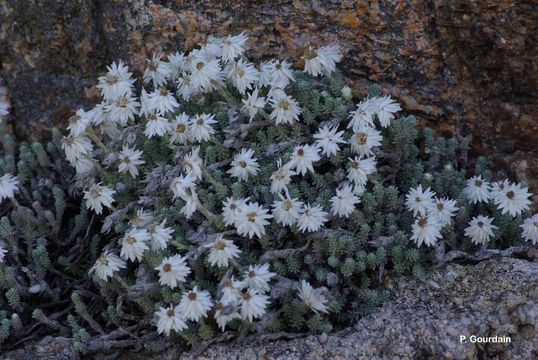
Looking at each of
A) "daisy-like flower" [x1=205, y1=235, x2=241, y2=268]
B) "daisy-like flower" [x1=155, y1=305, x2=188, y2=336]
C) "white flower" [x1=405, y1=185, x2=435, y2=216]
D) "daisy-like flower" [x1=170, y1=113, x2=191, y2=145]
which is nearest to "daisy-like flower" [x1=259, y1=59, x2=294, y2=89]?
"daisy-like flower" [x1=170, y1=113, x2=191, y2=145]

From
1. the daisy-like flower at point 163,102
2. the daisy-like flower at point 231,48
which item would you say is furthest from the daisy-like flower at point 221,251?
the daisy-like flower at point 231,48

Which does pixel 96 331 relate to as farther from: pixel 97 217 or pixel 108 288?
pixel 97 217

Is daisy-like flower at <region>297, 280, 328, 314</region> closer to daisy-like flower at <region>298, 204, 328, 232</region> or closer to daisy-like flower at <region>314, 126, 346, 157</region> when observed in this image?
daisy-like flower at <region>298, 204, 328, 232</region>

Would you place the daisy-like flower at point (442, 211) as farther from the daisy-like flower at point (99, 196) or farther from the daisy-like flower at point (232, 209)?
the daisy-like flower at point (99, 196)

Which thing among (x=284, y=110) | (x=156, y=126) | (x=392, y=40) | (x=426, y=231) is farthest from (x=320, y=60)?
(x=426, y=231)

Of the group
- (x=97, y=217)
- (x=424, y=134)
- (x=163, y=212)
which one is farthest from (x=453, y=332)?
(x=97, y=217)

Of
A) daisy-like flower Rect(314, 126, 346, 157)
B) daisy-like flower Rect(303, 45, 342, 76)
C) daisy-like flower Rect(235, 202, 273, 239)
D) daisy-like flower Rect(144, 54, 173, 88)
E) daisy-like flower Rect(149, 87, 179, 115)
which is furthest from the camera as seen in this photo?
daisy-like flower Rect(144, 54, 173, 88)
